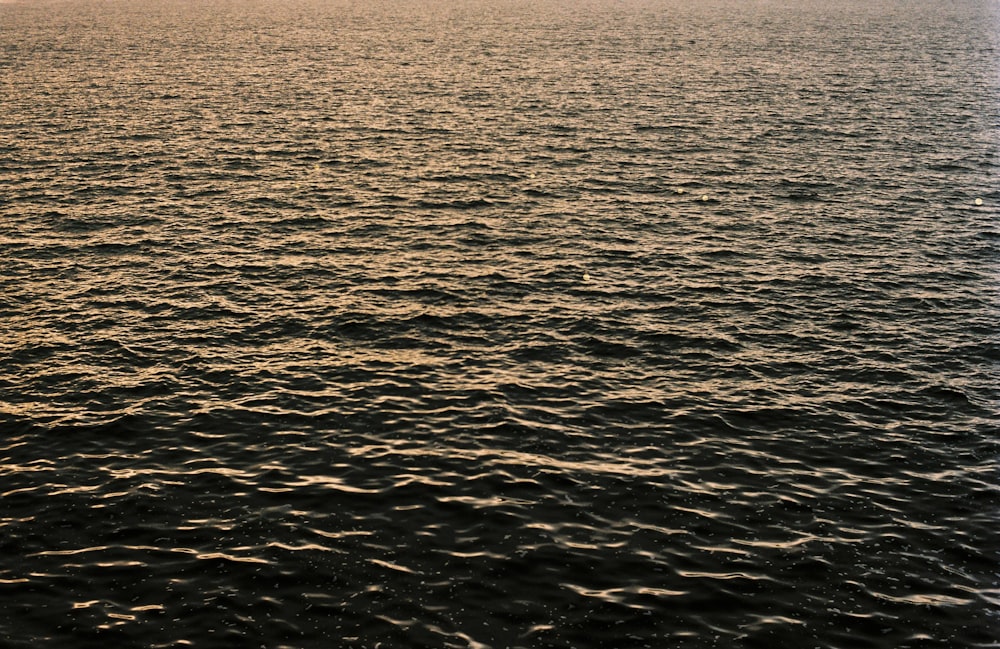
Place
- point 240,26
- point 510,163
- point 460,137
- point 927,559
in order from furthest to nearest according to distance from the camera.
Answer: point 240,26, point 460,137, point 510,163, point 927,559

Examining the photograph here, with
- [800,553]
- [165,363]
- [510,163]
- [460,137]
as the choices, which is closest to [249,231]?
[165,363]

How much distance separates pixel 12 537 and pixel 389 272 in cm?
2415

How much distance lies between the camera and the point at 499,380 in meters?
38.2

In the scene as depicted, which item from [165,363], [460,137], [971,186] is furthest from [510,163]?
[165,363]

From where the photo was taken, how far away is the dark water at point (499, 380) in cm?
2642

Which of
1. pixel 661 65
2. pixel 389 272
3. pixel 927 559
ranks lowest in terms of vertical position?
pixel 927 559

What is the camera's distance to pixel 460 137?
254 ft

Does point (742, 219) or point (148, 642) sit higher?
point (742, 219)

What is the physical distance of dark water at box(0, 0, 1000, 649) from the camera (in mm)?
26422

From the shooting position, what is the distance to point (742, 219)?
57.2 meters

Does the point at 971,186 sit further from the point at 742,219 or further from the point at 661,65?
the point at 661,65

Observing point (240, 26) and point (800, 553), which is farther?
point (240, 26)

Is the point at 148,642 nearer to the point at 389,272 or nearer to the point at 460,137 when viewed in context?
the point at 389,272

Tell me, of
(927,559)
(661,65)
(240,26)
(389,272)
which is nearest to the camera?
(927,559)
